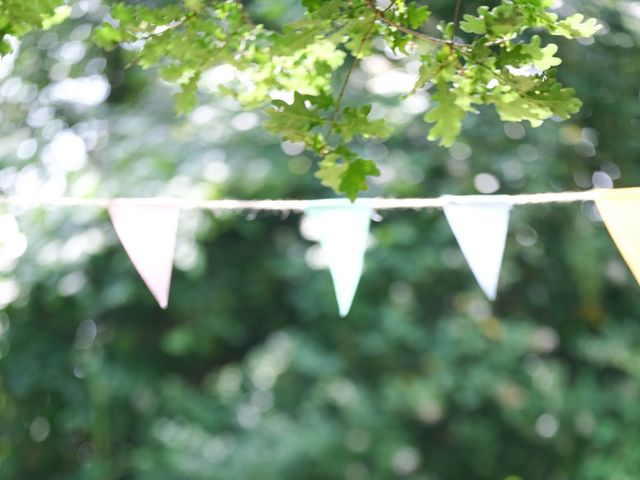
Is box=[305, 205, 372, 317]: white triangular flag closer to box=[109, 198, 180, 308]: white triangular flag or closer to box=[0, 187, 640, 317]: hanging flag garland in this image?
box=[0, 187, 640, 317]: hanging flag garland

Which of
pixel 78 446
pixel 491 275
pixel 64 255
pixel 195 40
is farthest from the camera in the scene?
A: pixel 78 446

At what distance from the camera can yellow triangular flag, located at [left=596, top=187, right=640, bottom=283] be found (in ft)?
4.52

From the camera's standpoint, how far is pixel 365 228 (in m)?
1.49

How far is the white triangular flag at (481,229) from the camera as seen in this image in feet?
4.79

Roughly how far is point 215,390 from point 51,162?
943 millimetres

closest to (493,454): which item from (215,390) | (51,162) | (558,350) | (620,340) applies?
(558,350)

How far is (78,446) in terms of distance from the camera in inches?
136

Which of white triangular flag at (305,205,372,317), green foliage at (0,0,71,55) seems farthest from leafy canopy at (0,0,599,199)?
white triangular flag at (305,205,372,317)

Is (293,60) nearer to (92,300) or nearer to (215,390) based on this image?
(92,300)

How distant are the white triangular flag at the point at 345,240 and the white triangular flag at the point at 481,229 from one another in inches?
5.5

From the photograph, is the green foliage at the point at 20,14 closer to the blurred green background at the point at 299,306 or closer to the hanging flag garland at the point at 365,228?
the hanging flag garland at the point at 365,228

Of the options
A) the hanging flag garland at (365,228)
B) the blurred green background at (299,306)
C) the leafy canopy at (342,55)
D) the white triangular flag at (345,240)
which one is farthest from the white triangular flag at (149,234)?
the blurred green background at (299,306)

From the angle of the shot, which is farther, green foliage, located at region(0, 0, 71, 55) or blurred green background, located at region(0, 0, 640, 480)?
blurred green background, located at region(0, 0, 640, 480)

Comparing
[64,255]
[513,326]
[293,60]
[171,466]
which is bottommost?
[171,466]
